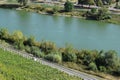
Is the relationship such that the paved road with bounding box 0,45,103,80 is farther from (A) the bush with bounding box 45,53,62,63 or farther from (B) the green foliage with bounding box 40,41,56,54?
(B) the green foliage with bounding box 40,41,56,54

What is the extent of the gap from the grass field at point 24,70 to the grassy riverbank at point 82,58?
2051 mm

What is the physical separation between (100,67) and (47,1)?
1274 inches

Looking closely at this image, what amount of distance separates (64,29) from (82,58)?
529 inches

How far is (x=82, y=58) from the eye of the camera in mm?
24984

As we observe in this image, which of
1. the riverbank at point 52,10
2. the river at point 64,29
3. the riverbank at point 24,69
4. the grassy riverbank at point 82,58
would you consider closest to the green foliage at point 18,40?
the grassy riverbank at point 82,58

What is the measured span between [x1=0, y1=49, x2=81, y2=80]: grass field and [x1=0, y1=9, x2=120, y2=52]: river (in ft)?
24.6

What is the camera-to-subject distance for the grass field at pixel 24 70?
19.8 m

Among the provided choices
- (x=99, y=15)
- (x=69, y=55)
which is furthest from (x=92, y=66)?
(x=99, y=15)

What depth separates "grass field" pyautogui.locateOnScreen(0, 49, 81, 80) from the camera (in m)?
19.8

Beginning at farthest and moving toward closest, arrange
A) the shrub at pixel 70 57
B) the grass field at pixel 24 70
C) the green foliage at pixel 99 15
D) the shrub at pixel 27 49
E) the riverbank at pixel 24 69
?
the green foliage at pixel 99 15 → the shrub at pixel 27 49 → the shrub at pixel 70 57 → the riverbank at pixel 24 69 → the grass field at pixel 24 70

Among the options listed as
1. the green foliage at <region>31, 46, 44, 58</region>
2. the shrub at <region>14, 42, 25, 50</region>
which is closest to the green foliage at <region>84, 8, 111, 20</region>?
the shrub at <region>14, 42, 25, 50</region>

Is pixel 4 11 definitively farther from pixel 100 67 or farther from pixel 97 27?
pixel 100 67

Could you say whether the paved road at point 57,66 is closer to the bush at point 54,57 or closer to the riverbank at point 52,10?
the bush at point 54,57

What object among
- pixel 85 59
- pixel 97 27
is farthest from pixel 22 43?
pixel 97 27
